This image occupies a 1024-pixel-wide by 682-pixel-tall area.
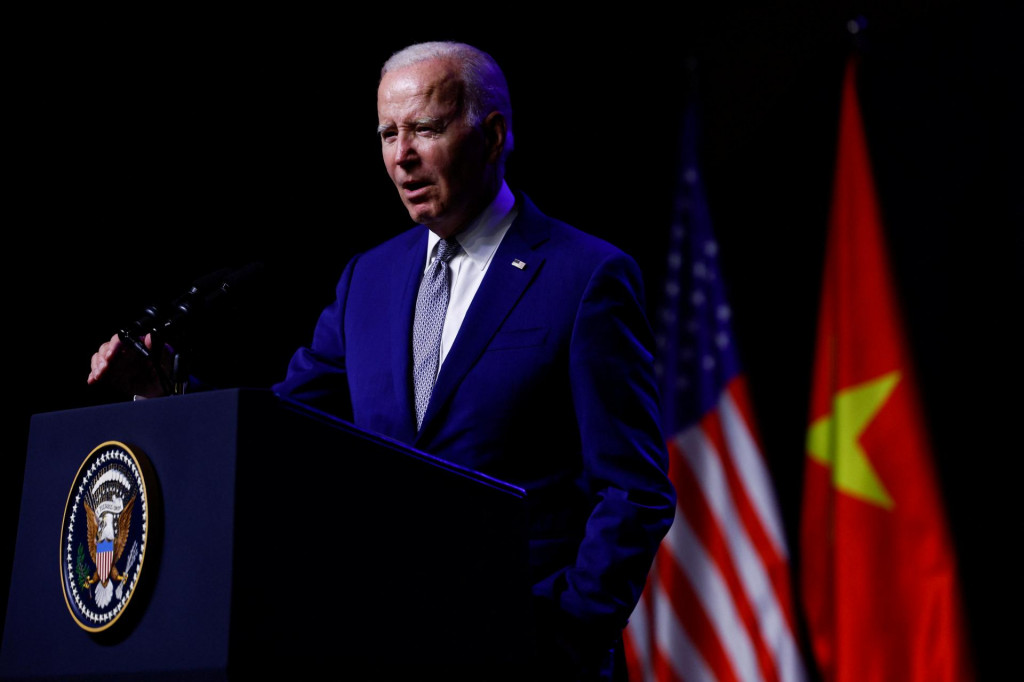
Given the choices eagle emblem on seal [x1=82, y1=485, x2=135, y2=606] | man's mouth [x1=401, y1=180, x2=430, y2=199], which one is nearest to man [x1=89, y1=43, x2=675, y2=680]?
man's mouth [x1=401, y1=180, x2=430, y2=199]

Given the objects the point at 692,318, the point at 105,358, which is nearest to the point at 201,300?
the point at 105,358

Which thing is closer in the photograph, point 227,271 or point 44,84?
point 227,271

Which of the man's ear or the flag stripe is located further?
the flag stripe

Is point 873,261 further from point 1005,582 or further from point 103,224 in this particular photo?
point 103,224

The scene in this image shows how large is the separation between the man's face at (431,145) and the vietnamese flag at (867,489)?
1.95 meters

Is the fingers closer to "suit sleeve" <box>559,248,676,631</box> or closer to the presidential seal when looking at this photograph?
the presidential seal

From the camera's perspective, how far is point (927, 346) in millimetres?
3160

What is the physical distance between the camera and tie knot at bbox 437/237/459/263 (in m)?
1.69

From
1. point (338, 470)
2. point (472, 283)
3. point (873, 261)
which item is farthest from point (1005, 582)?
point (338, 470)

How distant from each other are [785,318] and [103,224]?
2.29 meters

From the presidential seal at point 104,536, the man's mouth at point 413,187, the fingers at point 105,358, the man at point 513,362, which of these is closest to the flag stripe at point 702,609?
the man at point 513,362

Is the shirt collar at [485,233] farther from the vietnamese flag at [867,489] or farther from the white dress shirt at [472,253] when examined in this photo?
the vietnamese flag at [867,489]

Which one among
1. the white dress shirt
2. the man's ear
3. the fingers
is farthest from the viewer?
the man's ear

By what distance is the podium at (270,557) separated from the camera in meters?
0.90
